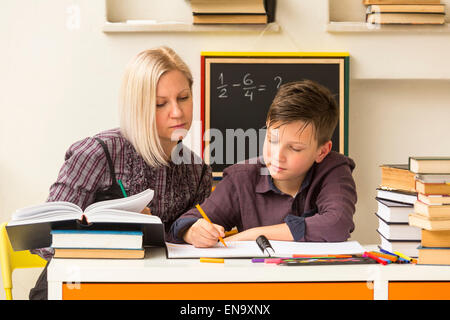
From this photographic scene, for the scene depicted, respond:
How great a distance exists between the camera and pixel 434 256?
41.6 inches

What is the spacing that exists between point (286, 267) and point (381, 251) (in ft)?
0.93

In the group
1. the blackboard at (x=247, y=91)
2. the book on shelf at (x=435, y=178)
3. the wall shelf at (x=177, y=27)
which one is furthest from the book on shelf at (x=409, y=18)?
the book on shelf at (x=435, y=178)

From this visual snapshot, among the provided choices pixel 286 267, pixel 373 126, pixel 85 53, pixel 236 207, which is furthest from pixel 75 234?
pixel 373 126

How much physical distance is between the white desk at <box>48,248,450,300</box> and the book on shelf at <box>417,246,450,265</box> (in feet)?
0.13

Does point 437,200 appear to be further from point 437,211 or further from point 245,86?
point 245,86

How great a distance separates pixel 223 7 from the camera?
2.43 metres

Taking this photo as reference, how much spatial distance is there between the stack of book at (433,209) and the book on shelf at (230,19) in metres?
1.53

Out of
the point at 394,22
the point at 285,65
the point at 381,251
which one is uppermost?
the point at 394,22

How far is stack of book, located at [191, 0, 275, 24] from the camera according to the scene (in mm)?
2430

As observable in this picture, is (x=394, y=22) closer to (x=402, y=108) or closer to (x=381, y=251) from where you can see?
(x=402, y=108)

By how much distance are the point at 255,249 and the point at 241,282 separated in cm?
17

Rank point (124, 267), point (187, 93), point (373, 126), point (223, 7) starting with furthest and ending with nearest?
point (373, 126) → point (223, 7) → point (187, 93) → point (124, 267)

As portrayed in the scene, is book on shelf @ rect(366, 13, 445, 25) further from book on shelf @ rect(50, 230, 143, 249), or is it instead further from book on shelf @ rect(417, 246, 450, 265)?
book on shelf @ rect(50, 230, 143, 249)

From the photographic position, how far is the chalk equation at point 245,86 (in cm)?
252
